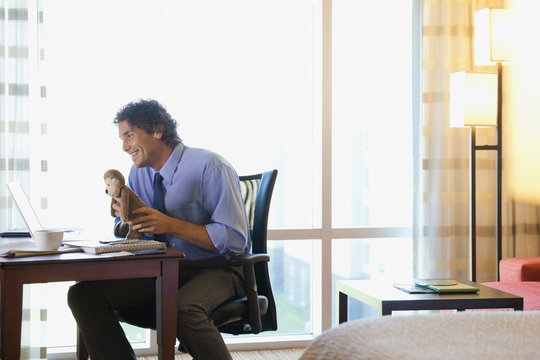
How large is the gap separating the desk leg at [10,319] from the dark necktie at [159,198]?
76 centimetres

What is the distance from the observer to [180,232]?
2.44m

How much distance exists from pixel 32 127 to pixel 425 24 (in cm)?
221

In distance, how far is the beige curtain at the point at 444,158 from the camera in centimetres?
394

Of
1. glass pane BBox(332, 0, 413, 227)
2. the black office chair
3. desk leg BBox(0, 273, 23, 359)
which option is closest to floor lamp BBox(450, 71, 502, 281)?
glass pane BBox(332, 0, 413, 227)

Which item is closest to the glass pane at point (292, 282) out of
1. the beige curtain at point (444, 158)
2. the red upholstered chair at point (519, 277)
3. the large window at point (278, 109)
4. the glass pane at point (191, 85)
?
the large window at point (278, 109)

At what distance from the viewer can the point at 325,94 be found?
3932mm

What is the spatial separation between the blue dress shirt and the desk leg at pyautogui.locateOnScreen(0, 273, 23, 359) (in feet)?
2.49

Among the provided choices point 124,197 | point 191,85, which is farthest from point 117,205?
point 191,85

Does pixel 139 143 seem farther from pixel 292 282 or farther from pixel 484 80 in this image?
pixel 484 80

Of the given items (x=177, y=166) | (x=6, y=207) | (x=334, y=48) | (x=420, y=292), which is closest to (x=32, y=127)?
(x=6, y=207)

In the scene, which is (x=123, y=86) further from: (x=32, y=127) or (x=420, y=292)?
(x=420, y=292)

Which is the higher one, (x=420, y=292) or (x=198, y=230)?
(x=198, y=230)

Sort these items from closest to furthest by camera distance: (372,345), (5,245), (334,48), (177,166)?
(372,345)
(5,245)
(177,166)
(334,48)

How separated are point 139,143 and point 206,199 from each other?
33cm
